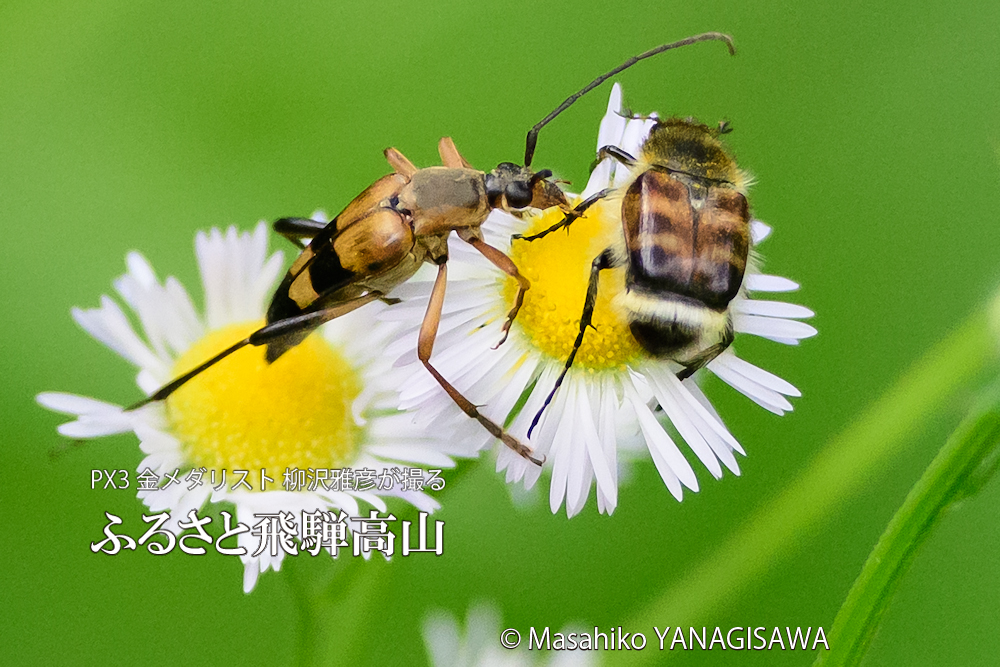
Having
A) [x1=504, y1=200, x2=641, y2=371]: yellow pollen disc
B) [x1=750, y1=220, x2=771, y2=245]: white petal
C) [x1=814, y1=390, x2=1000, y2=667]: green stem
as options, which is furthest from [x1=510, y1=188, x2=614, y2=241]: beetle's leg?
[x1=814, y1=390, x2=1000, y2=667]: green stem

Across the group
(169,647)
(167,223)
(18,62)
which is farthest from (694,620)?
(18,62)

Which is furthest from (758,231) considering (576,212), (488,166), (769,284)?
(488,166)

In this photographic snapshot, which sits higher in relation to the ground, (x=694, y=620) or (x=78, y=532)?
(x=78, y=532)

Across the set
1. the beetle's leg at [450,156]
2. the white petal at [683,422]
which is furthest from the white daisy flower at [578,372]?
the beetle's leg at [450,156]

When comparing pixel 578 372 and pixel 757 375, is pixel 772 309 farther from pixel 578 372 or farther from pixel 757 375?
pixel 578 372

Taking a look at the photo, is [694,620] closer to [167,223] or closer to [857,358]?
[857,358]

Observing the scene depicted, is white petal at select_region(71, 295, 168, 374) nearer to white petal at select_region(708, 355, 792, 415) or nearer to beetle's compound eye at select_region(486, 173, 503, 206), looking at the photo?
beetle's compound eye at select_region(486, 173, 503, 206)
